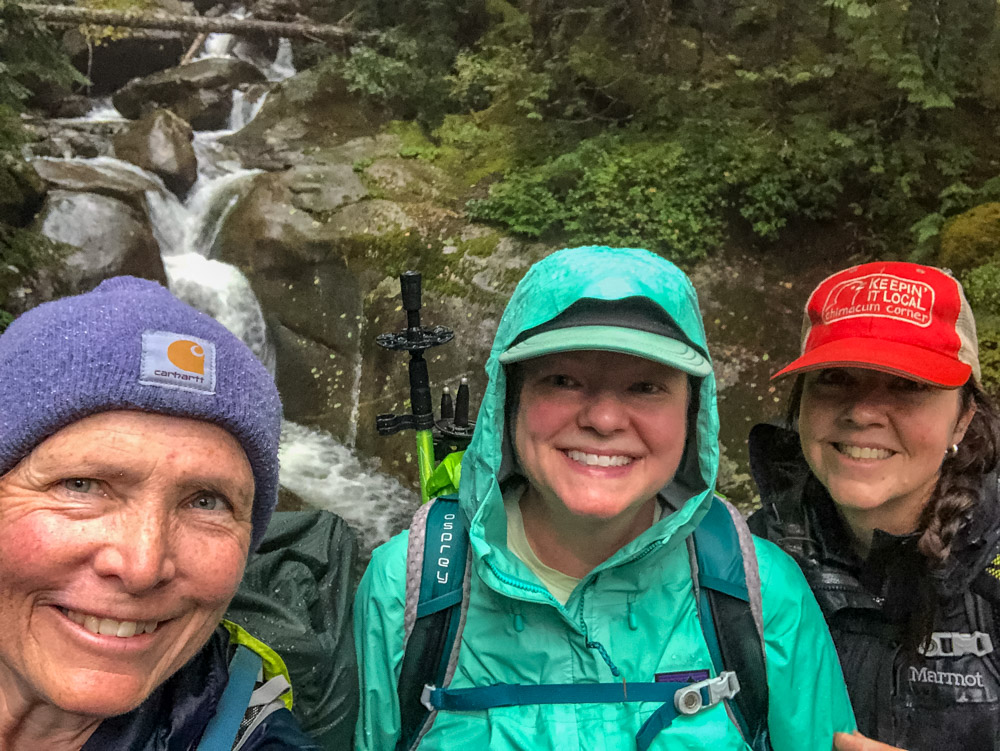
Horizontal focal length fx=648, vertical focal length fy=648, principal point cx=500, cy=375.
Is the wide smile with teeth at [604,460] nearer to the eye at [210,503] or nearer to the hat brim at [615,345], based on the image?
the hat brim at [615,345]

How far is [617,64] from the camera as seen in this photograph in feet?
21.1

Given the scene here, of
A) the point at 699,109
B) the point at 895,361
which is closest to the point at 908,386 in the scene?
the point at 895,361

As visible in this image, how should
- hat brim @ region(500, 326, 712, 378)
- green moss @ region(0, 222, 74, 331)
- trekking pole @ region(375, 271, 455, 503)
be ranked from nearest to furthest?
hat brim @ region(500, 326, 712, 378), trekking pole @ region(375, 271, 455, 503), green moss @ region(0, 222, 74, 331)

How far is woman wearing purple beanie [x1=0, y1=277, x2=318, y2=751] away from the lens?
1.05 meters

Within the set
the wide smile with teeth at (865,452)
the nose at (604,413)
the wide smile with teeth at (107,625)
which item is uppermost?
the nose at (604,413)

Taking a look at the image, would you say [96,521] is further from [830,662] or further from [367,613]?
[830,662]

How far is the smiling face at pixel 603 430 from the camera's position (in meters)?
1.39

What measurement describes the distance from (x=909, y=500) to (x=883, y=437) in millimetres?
240

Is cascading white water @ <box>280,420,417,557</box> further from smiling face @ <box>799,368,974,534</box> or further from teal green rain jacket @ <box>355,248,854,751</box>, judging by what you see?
smiling face @ <box>799,368,974,534</box>

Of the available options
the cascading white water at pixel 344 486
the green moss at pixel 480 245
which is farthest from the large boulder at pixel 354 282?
the cascading white water at pixel 344 486

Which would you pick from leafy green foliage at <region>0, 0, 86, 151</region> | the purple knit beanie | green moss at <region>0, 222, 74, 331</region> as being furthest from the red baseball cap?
leafy green foliage at <region>0, 0, 86, 151</region>

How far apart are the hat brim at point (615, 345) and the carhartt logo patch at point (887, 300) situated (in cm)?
69

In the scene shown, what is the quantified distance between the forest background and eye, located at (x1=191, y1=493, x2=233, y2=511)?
4.71 meters

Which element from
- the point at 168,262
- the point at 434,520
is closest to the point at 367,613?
the point at 434,520
